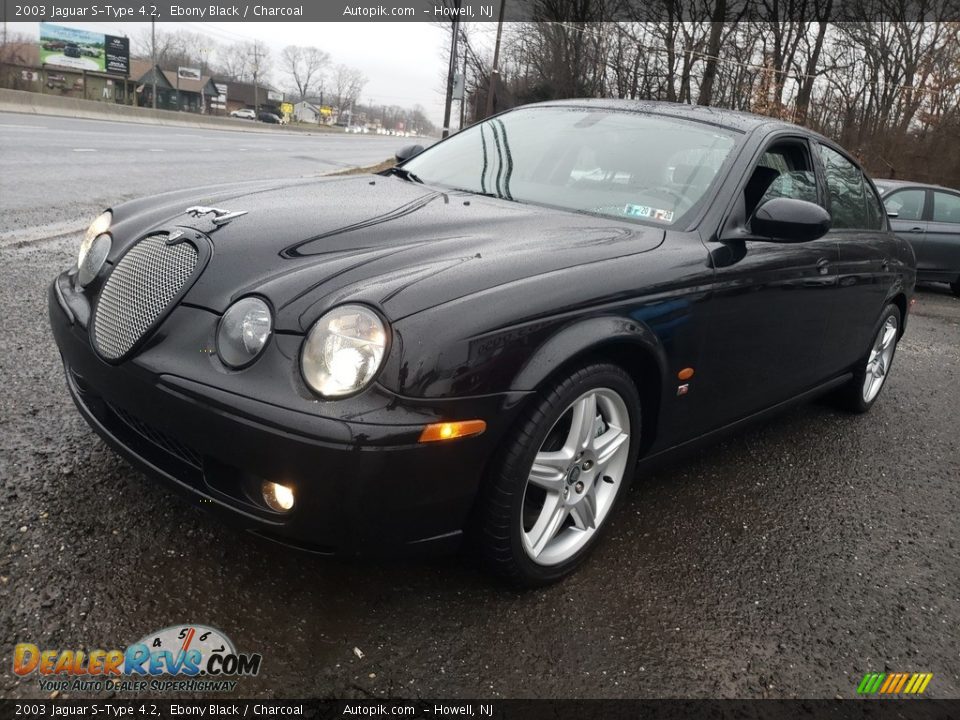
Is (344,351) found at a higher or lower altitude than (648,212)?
lower

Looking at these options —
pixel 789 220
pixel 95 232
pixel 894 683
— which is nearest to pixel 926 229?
pixel 789 220

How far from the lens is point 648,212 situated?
285 cm

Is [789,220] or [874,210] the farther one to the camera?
[874,210]

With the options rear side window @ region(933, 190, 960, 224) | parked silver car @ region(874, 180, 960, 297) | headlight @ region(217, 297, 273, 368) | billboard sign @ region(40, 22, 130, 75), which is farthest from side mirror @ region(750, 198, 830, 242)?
billboard sign @ region(40, 22, 130, 75)

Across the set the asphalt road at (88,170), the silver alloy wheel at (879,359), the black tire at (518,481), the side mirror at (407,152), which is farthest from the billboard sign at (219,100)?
the black tire at (518,481)

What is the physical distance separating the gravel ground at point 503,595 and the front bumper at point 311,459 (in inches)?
9.1

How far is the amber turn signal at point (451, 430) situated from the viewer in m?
1.83

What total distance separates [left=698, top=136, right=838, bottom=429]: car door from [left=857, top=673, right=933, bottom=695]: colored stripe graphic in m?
1.06

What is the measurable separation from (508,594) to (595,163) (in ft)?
5.97

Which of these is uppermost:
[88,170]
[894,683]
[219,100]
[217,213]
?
[219,100]

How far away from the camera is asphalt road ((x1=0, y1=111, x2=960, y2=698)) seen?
1.92 metres

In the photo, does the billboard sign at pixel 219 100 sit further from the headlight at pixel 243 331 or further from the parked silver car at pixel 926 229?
the headlight at pixel 243 331

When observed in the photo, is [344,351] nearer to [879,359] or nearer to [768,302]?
[768,302]

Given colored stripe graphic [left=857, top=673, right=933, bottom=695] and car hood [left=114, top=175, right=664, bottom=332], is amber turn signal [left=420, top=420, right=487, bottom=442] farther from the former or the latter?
colored stripe graphic [left=857, top=673, right=933, bottom=695]
